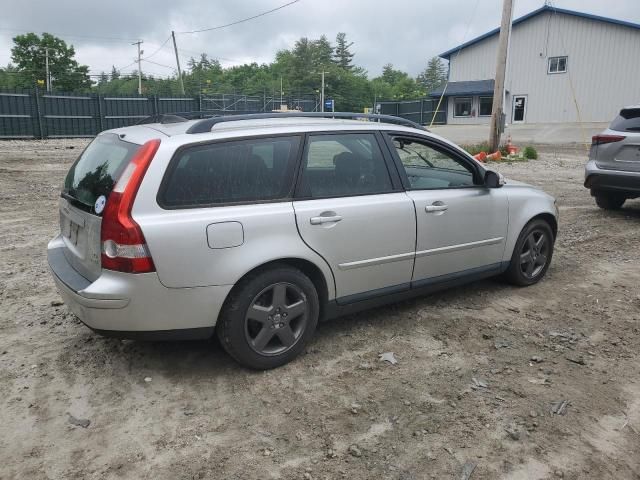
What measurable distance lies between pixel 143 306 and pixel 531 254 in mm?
3609

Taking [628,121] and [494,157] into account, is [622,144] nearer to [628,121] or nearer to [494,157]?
[628,121]

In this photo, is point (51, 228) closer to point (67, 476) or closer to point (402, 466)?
point (67, 476)

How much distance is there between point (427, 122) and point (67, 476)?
43931mm

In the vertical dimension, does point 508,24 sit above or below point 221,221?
above

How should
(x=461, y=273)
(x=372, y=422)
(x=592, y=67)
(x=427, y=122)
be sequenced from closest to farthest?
(x=372, y=422) < (x=461, y=273) < (x=592, y=67) < (x=427, y=122)

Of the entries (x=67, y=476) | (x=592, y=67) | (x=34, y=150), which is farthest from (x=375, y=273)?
(x=592, y=67)

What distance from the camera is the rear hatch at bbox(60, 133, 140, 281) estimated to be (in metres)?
3.24

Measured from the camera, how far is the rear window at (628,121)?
7.46 meters

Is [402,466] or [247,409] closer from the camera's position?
[402,466]

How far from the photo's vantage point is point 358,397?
10.7 ft

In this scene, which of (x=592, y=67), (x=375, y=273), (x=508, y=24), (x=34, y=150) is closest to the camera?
(x=375, y=273)

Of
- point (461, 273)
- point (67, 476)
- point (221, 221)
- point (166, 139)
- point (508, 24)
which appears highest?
point (508, 24)

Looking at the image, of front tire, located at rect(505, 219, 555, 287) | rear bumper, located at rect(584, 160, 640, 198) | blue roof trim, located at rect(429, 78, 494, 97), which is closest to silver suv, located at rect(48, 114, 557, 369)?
front tire, located at rect(505, 219, 555, 287)

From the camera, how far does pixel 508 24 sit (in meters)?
16.5
